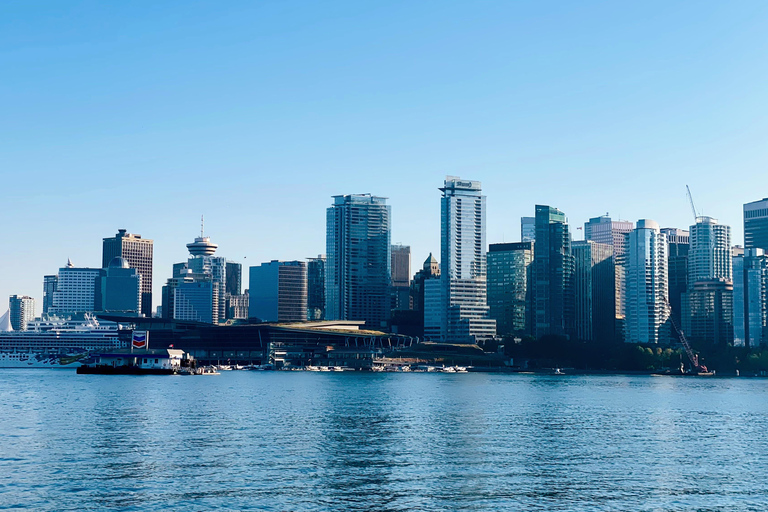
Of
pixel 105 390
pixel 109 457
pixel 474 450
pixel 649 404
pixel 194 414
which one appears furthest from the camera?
pixel 105 390

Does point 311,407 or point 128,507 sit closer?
point 128,507

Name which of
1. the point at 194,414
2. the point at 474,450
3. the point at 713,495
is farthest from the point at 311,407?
the point at 713,495

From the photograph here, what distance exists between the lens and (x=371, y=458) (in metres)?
83.1

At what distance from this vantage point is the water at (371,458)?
64.9 m

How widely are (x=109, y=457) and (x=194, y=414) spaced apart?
142 ft

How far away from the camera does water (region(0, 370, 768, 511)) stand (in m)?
64.9

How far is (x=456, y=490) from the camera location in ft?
224

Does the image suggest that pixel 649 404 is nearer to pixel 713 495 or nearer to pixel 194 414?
pixel 194 414

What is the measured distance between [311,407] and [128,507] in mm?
82378

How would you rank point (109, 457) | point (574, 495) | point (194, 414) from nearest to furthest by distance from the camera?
point (574, 495) < point (109, 457) < point (194, 414)

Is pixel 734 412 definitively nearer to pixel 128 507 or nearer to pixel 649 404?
pixel 649 404

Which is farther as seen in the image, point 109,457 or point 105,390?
point 105,390

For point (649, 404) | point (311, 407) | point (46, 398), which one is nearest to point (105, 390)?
point (46, 398)

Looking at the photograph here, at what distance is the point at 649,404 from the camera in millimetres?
169000
